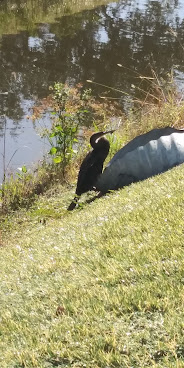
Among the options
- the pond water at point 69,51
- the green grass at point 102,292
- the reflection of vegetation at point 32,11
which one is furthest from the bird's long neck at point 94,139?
the reflection of vegetation at point 32,11

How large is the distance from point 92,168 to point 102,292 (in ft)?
11.1

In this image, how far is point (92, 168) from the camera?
6160mm

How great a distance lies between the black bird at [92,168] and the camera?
19.8 ft

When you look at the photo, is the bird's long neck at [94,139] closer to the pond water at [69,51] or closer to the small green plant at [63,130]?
the small green plant at [63,130]

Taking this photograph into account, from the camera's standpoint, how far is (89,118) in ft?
32.4

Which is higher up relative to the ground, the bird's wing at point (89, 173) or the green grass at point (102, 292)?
the green grass at point (102, 292)

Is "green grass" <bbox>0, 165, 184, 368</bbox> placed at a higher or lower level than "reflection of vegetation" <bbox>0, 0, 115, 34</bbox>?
lower

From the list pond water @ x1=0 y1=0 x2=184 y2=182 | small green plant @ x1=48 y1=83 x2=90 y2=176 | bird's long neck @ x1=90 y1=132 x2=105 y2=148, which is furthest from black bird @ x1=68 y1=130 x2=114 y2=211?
pond water @ x1=0 y1=0 x2=184 y2=182

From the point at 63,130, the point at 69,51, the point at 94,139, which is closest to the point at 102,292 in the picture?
the point at 94,139

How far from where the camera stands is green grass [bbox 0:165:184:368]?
2426 millimetres

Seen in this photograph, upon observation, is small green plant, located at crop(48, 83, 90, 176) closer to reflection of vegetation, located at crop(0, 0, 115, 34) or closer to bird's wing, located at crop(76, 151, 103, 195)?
bird's wing, located at crop(76, 151, 103, 195)

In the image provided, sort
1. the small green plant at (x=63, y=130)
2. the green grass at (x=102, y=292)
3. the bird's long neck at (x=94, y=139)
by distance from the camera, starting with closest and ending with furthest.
→ the green grass at (x=102, y=292)
the bird's long neck at (x=94, y=139)
the small green plant at (x=63, y=130)

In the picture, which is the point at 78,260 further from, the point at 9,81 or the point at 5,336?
the point at 9,81

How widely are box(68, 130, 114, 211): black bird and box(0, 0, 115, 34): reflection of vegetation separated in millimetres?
11151
